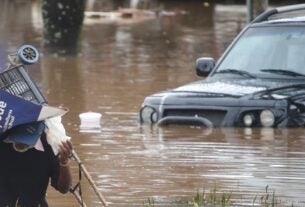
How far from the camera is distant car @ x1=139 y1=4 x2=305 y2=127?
1162 centimetres

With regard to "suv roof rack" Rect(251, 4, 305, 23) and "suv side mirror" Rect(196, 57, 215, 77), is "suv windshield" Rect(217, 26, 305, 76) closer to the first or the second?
"suv side mirror" Rect(196, 57, 215, 77)

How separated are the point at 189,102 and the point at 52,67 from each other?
986 cm

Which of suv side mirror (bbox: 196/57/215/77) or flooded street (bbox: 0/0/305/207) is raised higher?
suv side mirror (bbox: 196/57/215/77)

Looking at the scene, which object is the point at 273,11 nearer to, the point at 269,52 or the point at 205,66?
the point at 269,52

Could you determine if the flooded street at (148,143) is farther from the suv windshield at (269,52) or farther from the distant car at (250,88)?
the suv windshield at (269,52)

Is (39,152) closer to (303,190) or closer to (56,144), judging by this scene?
(56,144)

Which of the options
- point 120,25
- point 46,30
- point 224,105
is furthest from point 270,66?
point 120,25

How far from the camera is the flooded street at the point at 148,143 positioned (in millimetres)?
9078

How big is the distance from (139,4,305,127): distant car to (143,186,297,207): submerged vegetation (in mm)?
2844

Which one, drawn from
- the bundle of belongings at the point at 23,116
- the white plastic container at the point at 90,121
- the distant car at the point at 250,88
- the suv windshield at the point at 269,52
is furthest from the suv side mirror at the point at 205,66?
the bundle of belongings at the point at 23,116

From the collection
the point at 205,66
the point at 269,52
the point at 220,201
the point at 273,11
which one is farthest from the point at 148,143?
the point at 220,201

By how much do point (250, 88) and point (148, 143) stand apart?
1229 millimetres

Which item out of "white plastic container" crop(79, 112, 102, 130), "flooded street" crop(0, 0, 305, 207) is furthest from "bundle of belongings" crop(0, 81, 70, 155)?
"white plastic container" crop(79, 112, 102, 130)

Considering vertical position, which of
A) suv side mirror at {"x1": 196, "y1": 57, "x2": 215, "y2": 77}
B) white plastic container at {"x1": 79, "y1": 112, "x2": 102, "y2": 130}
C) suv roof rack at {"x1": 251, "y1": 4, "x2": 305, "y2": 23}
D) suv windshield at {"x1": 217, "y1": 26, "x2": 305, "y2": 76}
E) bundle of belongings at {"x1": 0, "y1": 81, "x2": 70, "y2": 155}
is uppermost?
bundle of belongings at {"x1": 0, "y1": 81, "x2": 70, "y2": 155}
